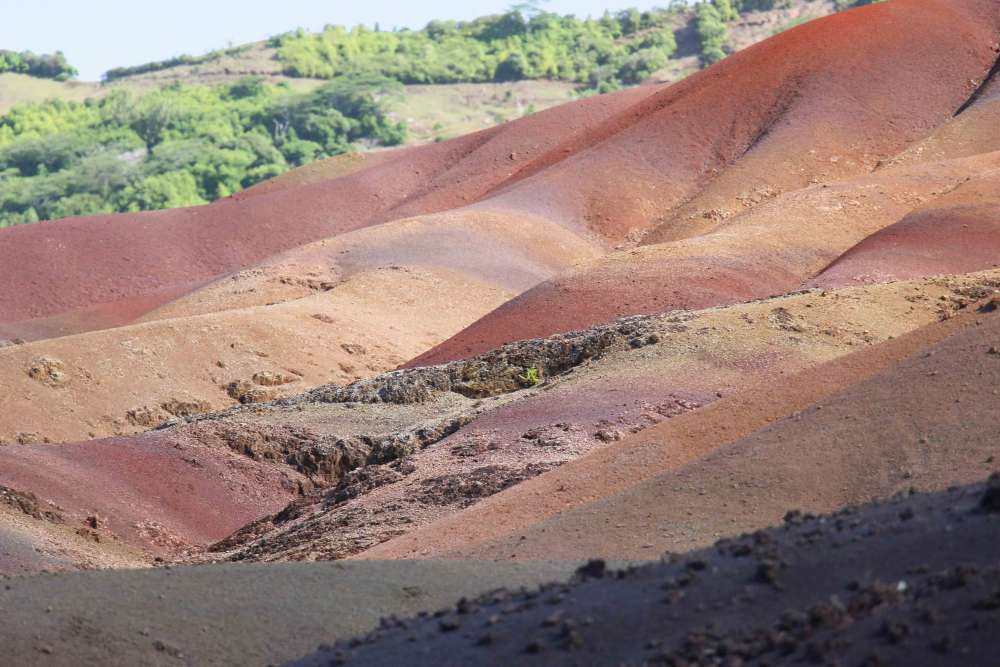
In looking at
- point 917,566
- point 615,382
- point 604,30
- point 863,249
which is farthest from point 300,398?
point 604,30

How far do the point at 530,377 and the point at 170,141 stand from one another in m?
77.1

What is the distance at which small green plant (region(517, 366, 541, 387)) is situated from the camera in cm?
2244

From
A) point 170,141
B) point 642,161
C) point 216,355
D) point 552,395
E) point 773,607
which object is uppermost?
point 773,607

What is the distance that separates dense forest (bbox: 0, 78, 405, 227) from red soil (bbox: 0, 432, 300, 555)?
6546 centimetres

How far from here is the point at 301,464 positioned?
21.9 meters

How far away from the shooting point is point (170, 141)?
96125 millimetres

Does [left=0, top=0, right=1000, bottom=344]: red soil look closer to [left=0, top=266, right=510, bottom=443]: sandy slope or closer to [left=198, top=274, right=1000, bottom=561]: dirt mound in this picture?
[left=0, top=266, right=510, bottom=443]: sandy slope

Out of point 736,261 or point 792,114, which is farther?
point 792,114

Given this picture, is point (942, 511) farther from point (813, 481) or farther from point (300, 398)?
point (300, 398)

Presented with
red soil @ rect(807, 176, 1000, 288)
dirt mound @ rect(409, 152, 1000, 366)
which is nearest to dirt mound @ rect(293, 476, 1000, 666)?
red soil @ rect(807, 176, 1000, 288)

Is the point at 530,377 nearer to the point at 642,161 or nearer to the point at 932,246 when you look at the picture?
the point at 932,246

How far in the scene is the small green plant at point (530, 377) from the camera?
2244cm

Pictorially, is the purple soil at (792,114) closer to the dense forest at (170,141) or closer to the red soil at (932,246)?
the red soil at (932,246)

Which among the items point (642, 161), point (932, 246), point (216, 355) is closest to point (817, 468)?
point (932, 246)
